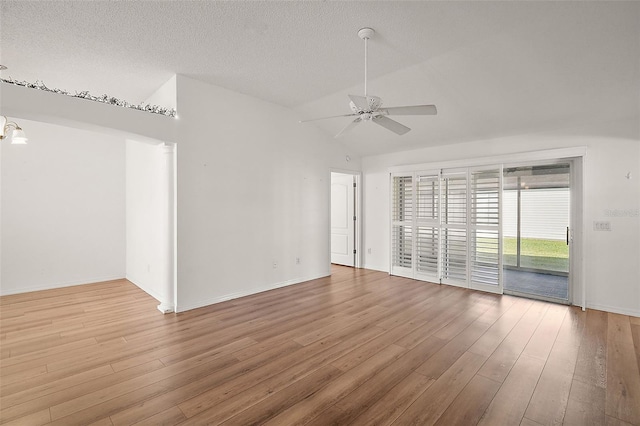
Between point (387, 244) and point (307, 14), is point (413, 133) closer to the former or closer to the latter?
point (387, 244)

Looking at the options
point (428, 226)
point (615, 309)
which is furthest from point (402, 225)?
point (615, 309)

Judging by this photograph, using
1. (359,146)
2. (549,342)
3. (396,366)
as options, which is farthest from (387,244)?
(396,366)

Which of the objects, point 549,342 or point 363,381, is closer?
point 363,381

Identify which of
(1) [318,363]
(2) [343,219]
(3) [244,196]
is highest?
(3) [244,196]

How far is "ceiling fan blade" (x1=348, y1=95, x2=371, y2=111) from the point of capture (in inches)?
100

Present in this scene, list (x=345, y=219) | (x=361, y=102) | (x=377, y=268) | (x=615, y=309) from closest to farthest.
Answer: (x=361, y=102) → (x=615, y=309) → (x=377, y=268) → (x=345, y=219)

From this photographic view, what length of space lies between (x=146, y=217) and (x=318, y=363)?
3.84m

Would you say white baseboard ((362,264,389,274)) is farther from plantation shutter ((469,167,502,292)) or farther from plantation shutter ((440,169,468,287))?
plantation shutter ((469,167,502,292))

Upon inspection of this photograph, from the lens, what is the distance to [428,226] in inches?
223

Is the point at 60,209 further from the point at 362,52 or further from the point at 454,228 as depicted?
the point at 454,228

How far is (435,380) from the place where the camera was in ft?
7.73

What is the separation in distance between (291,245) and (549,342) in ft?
12.4

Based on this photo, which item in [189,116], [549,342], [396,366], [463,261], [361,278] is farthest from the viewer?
[361,278]

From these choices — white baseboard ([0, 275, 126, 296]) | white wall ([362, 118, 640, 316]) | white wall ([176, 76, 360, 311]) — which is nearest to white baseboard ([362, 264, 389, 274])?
white wall ([176, 76, 360, 311])
